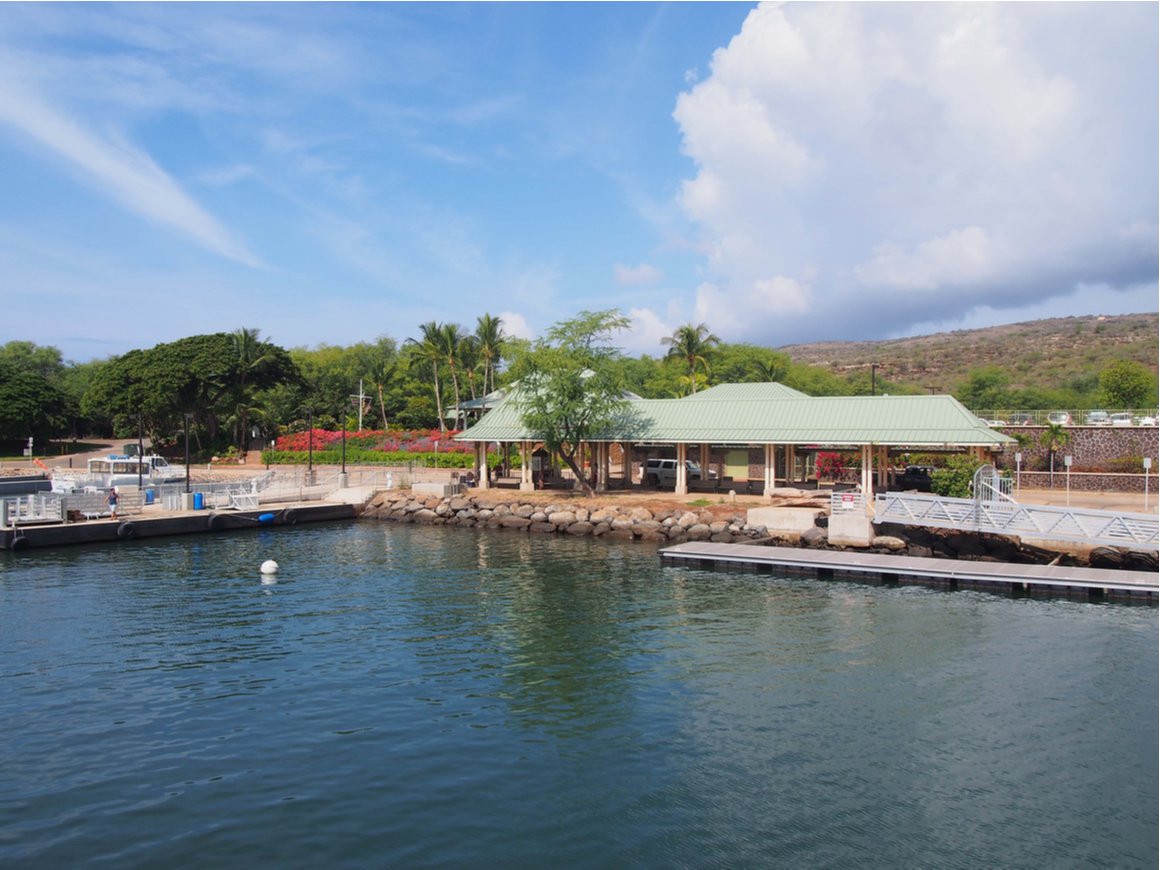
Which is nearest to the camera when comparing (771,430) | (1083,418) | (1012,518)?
(1012,518)

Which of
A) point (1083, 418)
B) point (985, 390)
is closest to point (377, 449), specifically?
point (1083, 418)

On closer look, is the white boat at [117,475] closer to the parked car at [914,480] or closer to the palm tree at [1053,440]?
the parked car at [914,480]

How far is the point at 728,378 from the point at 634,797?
8065 centimetres

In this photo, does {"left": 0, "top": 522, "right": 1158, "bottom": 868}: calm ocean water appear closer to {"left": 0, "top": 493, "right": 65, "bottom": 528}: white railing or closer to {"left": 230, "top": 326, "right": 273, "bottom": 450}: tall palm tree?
{"left": 0, "top": 493, "right": 65, "bottom": 528}: white railing

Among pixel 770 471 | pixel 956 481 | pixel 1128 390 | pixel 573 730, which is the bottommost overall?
pixel 573 730

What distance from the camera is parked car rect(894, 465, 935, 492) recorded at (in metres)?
40.7

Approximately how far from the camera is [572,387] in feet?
142

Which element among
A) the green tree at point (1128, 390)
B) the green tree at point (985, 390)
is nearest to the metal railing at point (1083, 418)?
the green tree at point (1128, 390)

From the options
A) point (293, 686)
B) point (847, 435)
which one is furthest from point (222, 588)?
point (847, 435)

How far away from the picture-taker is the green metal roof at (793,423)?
123 feet

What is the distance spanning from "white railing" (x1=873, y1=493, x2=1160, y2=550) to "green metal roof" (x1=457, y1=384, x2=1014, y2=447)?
603 cm

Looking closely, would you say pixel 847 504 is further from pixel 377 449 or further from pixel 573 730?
pixel 377 449

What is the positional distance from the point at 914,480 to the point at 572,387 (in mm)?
17237

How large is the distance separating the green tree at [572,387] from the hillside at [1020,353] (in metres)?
59.9
